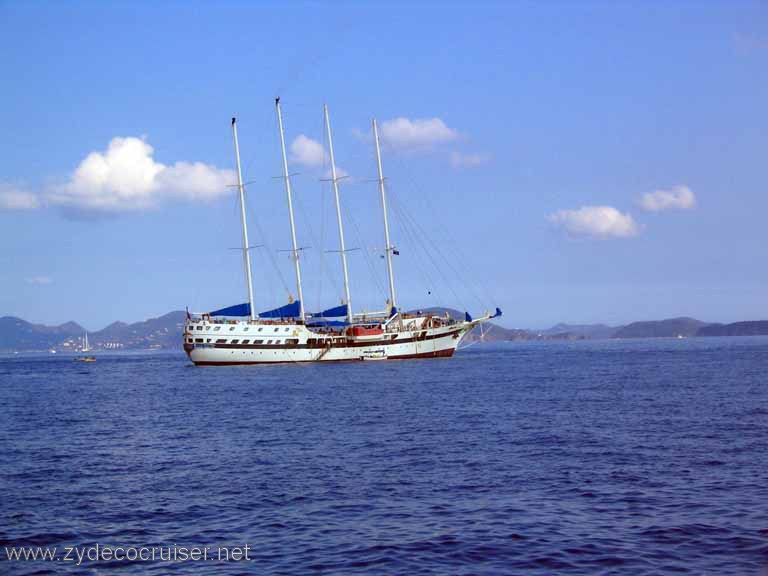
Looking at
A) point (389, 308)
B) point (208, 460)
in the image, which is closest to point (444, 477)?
point (208, 460)

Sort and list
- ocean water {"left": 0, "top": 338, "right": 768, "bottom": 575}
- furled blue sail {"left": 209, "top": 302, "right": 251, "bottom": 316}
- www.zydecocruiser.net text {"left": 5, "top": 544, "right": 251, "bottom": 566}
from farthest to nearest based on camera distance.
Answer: furled blue sail {"left": 209, "top": 302, "right": 251, "bottom": 316} → www.zydecocruiser.net text {"left": 5, "top": 544, "right": 251, "bottom": 566} → ocean water {"left": 0, "top": 338, "right": 768, "bottom": 575}

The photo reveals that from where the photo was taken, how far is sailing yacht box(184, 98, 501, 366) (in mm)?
96681

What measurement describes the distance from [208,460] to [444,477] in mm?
9701

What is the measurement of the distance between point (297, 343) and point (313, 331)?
3251 millimetres

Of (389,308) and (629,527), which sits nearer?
(629,527)

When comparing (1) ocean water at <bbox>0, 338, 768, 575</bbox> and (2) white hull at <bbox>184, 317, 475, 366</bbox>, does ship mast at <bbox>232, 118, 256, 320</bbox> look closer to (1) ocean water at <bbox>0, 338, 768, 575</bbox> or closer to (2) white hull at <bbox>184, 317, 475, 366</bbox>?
(2) white hull at <bbox>184, 317, 475, 366</bbox>

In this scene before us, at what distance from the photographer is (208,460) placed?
30.0 m

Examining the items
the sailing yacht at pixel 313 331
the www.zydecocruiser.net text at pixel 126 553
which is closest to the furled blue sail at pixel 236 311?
the sailing yacht at pixel 313 331

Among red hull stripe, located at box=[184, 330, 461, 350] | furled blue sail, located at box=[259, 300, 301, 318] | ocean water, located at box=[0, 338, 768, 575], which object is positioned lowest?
ocean water, located at box=[0, 338, 768, 575]

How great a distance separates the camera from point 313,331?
101 m

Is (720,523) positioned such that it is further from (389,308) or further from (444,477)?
(389,308)

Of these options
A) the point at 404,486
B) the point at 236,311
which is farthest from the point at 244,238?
the point at 404,486

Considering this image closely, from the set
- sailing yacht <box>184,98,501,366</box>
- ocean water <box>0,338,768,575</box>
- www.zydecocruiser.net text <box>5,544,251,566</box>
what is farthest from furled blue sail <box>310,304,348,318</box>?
www.zydecocruiser.net text <box>5,544,251,566</box>

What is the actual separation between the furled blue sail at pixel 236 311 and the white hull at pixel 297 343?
46.1 inches
